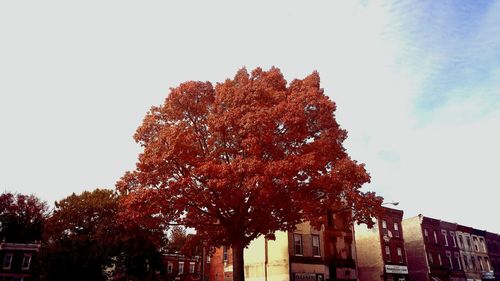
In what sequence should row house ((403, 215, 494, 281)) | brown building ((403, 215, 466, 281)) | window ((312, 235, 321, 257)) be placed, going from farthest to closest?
row house ((403, 215, 494, 281)), brown building ((403, 215, 466, 281)), window ((312, 235, 321, 257))

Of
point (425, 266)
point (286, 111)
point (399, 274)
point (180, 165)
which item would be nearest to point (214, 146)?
point (180, 165)

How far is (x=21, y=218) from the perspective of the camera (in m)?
57.7

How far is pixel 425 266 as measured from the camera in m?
50.9

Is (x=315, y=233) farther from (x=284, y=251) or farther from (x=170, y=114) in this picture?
(x=170, y=114)

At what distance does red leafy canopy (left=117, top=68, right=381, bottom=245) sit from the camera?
20828 millimetres

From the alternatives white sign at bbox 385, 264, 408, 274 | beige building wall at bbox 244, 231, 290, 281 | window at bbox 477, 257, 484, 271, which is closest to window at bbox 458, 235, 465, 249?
window at bbox 477, 257, 484, 271

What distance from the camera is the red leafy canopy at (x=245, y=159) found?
68.3 feet

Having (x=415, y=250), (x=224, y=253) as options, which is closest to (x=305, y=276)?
→ (x=224, y=253)

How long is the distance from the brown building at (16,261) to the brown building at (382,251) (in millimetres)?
44229

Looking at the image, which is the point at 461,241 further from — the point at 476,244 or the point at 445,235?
the point at 476,244

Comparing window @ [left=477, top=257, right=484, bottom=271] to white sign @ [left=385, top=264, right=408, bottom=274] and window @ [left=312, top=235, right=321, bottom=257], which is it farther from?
window @ [left=312, top=235, right=321, bottom=257]

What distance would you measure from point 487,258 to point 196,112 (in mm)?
63574

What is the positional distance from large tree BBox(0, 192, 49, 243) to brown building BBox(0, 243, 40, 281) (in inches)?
174

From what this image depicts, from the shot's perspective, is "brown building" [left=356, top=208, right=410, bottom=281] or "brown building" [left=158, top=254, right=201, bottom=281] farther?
"brown building" [left=158, top=254, right=201, bottom=281]
